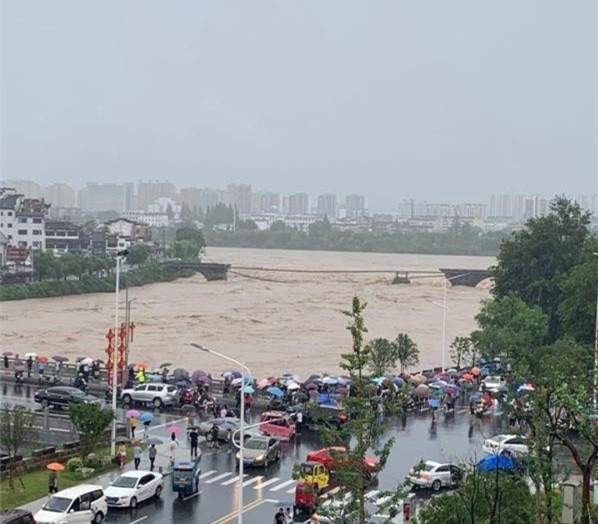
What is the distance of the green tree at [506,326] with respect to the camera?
90.3ft

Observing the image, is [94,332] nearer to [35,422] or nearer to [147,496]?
[35,422]

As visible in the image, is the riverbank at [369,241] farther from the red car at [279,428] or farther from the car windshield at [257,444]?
the car windshield at [257,444]

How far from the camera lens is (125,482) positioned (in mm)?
14930

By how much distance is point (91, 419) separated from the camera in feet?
56.1

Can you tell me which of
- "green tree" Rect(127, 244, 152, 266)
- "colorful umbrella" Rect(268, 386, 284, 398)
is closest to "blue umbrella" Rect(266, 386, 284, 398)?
"colorful umbrella" Rect(268, 386, 284, 398)

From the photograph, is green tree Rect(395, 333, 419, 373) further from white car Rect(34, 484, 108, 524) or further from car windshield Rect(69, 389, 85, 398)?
white car Rect(34, 484, 108, 524)

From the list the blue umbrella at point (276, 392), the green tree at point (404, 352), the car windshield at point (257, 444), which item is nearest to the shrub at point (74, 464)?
the car windshield at point (257, 444)

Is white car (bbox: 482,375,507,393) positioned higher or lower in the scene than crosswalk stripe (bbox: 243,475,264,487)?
higher

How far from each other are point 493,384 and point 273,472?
10.4 metres

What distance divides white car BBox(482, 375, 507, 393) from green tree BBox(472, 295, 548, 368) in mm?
675

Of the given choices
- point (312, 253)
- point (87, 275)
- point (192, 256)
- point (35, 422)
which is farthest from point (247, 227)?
point (35, 422)

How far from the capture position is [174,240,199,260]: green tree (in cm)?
8075

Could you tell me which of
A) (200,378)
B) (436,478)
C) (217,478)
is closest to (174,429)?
(217,478)

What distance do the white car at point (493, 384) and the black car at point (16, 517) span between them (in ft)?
47.9
